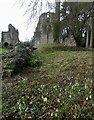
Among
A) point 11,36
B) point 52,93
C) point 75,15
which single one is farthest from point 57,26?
point 52,93

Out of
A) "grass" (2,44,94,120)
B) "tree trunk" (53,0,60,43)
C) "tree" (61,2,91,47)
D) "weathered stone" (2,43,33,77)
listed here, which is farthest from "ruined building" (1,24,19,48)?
"grass" (2,44,94,120)

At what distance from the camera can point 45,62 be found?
9133 mm

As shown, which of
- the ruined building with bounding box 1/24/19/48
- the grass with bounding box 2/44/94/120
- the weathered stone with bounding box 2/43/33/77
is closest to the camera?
the grass with bounding box 2/44/94/120

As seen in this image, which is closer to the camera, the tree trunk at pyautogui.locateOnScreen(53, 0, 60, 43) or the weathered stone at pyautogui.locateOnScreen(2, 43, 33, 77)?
the weathered stone at pyautogui.locateOnScreen(2, 43, 33, 77)

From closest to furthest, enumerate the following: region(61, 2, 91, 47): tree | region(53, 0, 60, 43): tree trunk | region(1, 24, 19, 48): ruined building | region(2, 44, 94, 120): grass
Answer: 1. region(2, 44, 94, 120): grass
2. region(61, 2, 91, 47): tree
3. region(53, 0, 60, 43): tree trunk
4. region(1, 24, 19, 48): ruined building

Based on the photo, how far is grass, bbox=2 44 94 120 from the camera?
4.55 meters

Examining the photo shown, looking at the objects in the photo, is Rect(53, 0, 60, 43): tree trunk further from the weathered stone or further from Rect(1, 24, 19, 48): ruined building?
Rect(1, 24, 19, 48): ruined building

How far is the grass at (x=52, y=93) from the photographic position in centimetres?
455

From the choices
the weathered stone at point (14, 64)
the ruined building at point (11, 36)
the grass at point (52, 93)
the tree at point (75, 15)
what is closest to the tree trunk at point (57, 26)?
the tree at point (75, 15)

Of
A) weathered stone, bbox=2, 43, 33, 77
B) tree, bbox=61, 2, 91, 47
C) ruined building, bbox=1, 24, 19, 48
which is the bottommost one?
weathered stone, bbox=2, 43, 33, 77

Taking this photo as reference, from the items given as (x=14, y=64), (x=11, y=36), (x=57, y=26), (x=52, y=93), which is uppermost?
(x=57, y=26)

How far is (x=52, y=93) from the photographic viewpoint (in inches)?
217

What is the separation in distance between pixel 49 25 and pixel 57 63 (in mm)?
5647

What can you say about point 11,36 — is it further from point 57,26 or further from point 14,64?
point 14,64
